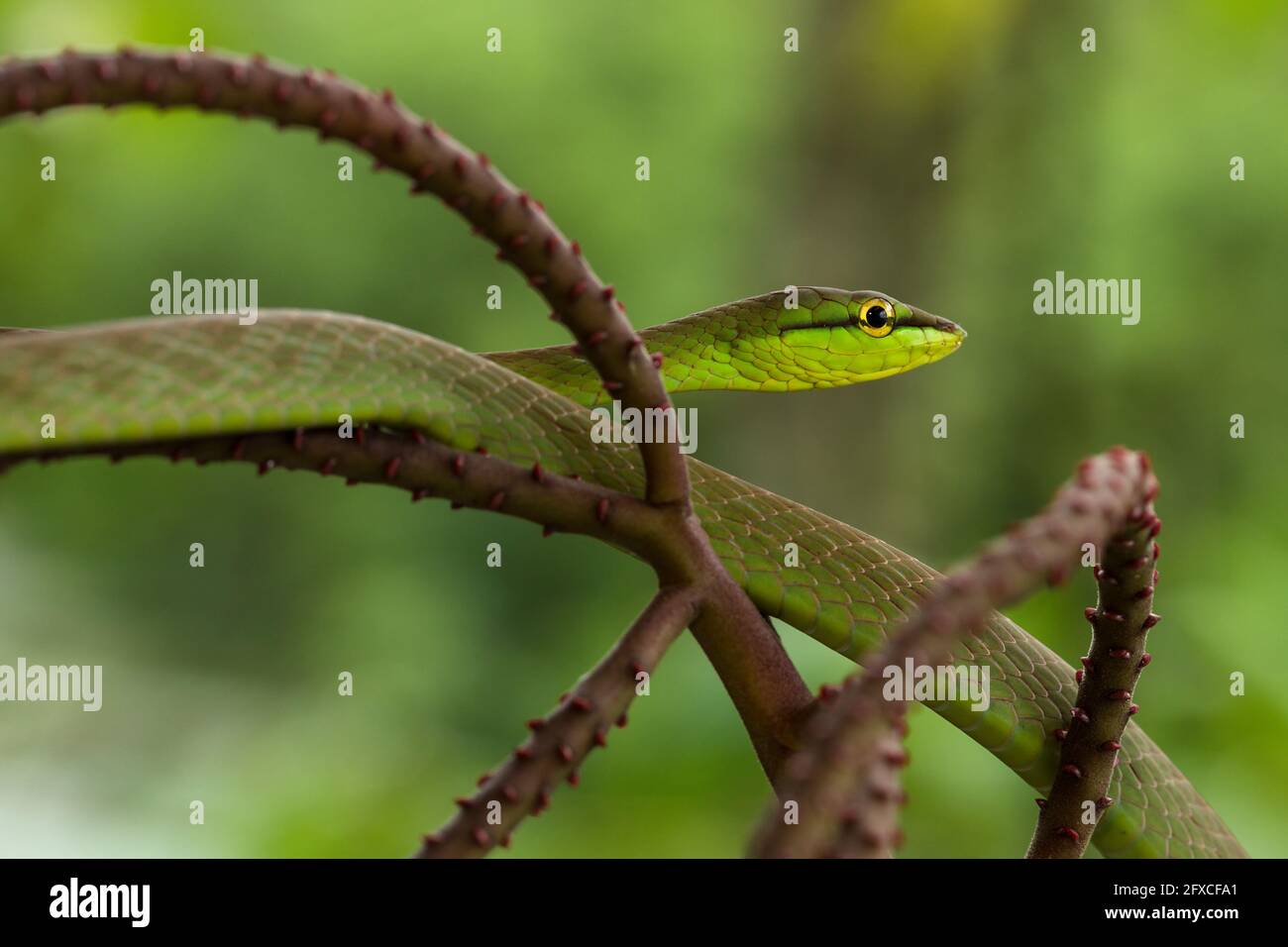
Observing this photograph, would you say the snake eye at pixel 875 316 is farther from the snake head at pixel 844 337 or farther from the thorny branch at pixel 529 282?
the thorny branch at pixel 529 282

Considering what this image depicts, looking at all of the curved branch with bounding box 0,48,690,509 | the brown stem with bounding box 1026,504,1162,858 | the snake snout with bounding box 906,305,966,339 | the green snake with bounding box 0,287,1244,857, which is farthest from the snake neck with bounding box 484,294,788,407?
the curved branch with bounding box 0,48,690,509

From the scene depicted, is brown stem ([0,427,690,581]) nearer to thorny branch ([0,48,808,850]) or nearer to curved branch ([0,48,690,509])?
thorny branch ([0,48,808,850])

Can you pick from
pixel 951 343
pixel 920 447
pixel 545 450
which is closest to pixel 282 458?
pixel 545 450

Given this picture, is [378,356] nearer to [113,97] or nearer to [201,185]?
[113,97]

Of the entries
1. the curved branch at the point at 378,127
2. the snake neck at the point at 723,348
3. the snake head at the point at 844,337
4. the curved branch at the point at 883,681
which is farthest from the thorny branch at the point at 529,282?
the snake head at the point at 844,337

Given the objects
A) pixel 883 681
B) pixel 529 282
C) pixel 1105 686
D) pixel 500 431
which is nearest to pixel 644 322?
pixel 500 431

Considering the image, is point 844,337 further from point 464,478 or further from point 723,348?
point 464,478
